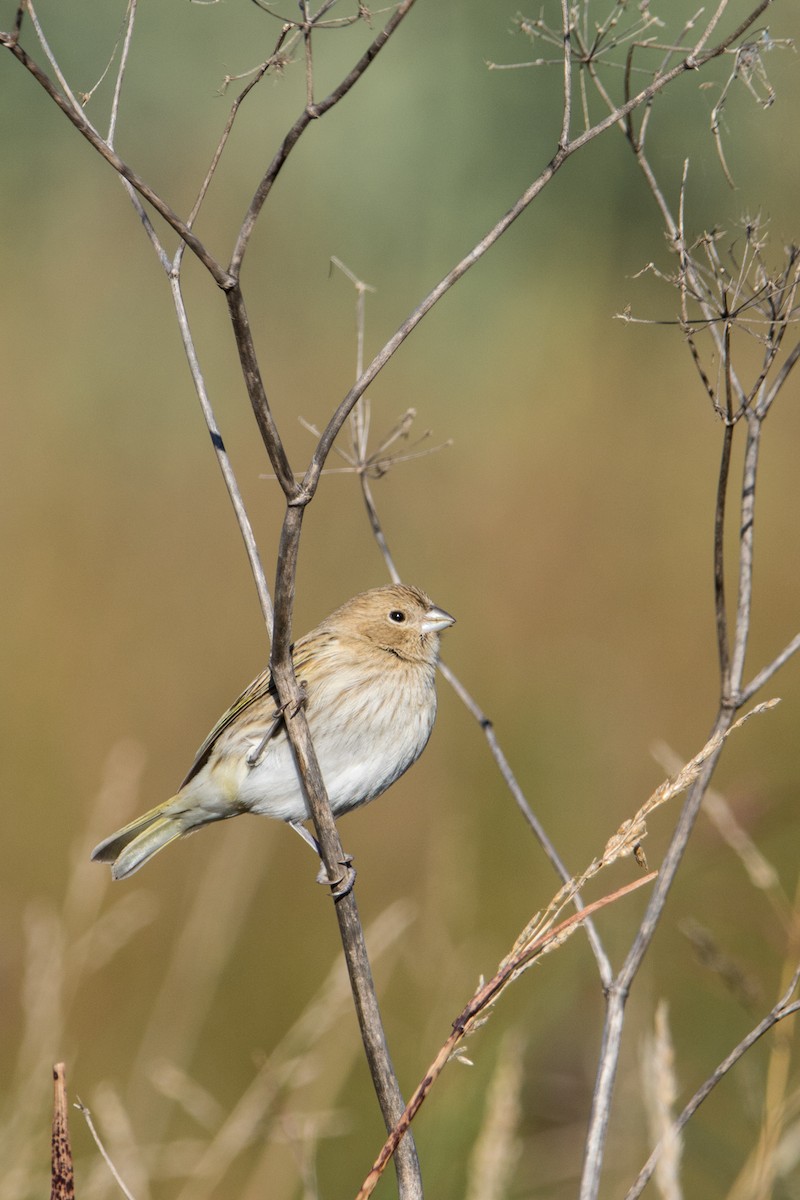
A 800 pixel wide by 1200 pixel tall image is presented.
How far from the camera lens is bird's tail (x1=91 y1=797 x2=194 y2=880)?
341 centimetres

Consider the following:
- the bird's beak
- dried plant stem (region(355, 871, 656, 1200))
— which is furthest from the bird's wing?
dried plant stem (region(355, 871, 656, 1200))

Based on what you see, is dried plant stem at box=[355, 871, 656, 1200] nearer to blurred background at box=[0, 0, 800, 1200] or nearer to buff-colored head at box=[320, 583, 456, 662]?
blurred background at box=[0, 0, 800, 1200]

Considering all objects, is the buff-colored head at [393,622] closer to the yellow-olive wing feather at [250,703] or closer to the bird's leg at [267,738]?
the yellow-olive wing feather at [250,703]

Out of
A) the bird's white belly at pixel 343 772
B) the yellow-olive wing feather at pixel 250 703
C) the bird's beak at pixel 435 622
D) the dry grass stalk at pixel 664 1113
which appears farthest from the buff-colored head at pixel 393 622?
the dry grass stalk at pixel 664 1113

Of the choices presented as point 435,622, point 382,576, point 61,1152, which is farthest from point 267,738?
point 382,576

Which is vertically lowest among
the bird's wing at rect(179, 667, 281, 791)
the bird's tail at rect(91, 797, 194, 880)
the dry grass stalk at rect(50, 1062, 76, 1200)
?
the dry grass stalk at rect(50, 1062, 76, 1200)

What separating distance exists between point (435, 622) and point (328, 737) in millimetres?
542

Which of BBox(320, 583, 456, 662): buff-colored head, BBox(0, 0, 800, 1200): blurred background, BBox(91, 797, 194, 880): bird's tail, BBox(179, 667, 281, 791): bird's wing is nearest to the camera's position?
BBox(179, 667, 281, 791): bird's wing

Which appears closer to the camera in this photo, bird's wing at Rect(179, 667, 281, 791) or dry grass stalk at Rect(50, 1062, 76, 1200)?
dry grass stalk at Rect(50, 1062, 76, 1200)

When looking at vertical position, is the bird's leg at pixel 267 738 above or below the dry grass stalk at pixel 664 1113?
above

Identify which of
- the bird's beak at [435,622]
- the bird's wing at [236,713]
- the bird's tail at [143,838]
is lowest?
the bird's tail at [143,838]

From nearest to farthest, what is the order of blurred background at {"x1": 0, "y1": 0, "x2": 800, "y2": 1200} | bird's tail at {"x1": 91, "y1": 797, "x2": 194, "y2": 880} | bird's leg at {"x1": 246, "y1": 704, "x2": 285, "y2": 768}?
bird's leg at {"x1": 246, "y1": 704, "x2": 285, "y2": 768} < bird's tail at {"x1": 91, "y1": 797, "x2": 194, "y2": 880} < blurred background at {"x1": 0, "y1": 0, "x2": 800, "y2": 1200}

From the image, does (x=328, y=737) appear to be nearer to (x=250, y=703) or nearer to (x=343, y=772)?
(x=343, y=772)

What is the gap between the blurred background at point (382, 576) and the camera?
3838 millimetres
